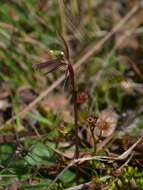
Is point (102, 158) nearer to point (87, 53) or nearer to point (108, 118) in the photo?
point (108, 118)

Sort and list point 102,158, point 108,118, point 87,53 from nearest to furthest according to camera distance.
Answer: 1. point 102,158
2. point 108,118
3. point 87,53

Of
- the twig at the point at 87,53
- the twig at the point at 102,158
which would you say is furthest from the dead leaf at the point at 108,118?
the twig at the point at 87,53

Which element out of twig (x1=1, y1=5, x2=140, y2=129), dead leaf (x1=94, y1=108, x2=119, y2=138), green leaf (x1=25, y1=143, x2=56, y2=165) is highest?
twig (x1=1, y1=5, x2=140, y2=129)

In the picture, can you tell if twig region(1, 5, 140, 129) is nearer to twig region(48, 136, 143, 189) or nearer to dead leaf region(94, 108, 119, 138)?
dead leaf region(94, 108, 119, 138)

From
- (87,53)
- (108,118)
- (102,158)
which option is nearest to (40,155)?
(102,158)

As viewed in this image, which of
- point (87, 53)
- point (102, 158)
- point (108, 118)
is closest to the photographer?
point (102, 158)

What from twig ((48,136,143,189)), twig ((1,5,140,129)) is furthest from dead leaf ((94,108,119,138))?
twig ((1,5,140,129))

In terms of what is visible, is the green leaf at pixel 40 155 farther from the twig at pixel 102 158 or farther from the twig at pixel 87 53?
the twig at pixel 87 53

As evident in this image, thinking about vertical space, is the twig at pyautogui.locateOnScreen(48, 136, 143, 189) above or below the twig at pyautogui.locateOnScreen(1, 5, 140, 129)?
below

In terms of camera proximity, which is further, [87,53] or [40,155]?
[87,53]

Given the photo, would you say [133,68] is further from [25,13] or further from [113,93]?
[25,13]

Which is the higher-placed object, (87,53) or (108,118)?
(87,53)
